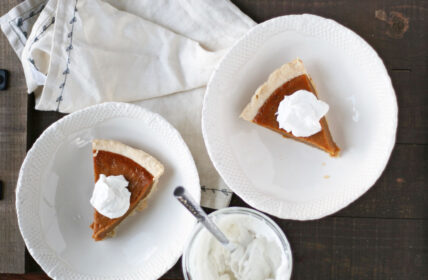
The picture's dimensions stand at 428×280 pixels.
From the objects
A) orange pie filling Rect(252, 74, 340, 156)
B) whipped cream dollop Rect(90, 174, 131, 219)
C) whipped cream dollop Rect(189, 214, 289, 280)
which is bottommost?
whipped cream dollop Rect(189, 214, 289, 280)

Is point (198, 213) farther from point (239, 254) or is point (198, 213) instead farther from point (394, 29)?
point (394, 29)

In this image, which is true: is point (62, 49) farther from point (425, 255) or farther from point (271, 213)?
point (425, 255)

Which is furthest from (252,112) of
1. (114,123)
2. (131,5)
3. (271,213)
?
(131,5)

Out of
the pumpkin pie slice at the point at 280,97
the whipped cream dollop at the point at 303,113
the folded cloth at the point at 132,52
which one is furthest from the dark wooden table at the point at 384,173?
the whipped cream dollop at the point at 303,113

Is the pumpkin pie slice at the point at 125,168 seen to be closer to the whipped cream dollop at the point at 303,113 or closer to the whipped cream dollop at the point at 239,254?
the whipped cream dollop at the point at 239,254

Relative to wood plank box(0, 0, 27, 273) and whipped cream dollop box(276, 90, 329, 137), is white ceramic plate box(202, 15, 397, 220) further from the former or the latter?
wood plank box(0, 0, 27, 273)

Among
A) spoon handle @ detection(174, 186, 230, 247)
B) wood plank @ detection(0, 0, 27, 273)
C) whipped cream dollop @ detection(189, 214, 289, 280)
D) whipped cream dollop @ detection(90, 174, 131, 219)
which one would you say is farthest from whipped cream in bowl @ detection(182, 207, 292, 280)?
wood plank @ detection(0, 0, 27, 273)
